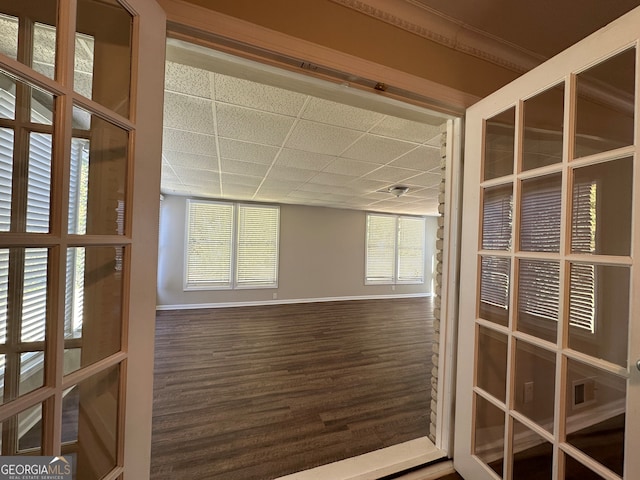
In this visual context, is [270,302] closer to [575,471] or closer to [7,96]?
[575,471]

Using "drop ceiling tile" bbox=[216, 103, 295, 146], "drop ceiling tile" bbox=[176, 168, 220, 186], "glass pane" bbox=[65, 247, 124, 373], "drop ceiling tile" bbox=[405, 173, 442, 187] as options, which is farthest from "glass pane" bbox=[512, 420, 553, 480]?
"drop ceiling tile" bbox=[176, 168, 220, 186]

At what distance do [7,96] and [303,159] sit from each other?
7.07 ft

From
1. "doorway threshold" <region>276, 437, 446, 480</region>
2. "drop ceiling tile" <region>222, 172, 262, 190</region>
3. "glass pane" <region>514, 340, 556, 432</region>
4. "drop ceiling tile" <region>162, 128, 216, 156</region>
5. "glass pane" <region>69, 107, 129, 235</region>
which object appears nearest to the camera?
"glass pane" <region>69, 107, 129, 235</region>

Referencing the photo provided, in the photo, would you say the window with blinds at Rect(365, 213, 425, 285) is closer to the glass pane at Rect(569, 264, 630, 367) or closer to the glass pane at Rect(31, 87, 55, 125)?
the glass pane at Rect(569, 264, 630, 367)

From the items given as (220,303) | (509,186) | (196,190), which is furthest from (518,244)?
(220,303)

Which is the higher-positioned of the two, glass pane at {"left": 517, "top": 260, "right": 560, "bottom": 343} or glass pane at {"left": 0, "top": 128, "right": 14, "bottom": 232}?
glass pane at {"left": 0, "top": 128, "right": 14, "bottom": 232}

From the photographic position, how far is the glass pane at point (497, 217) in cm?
108

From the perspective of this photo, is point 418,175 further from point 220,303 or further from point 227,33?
point 220,303

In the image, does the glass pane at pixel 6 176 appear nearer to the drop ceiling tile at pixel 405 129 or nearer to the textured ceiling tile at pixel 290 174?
the drop ceiling tile at pixel 405 129

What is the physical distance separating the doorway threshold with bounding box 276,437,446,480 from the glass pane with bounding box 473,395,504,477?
282 mm

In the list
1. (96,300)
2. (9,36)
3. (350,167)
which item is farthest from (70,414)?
(350,167)

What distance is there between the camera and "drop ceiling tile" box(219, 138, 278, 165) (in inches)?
86.9

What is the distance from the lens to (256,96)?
149cm

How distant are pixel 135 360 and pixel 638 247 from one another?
63.3 inches
